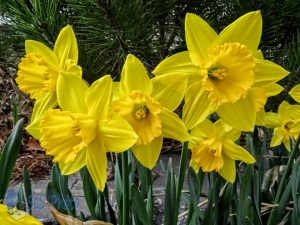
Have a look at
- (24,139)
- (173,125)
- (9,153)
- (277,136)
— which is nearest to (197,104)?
(173,125)

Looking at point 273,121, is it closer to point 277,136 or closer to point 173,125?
point 277,136

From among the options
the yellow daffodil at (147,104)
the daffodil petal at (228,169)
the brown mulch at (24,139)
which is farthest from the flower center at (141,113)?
the brown mulch at (24,139)

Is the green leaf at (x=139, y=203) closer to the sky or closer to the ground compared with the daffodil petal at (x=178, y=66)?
closer to the ground

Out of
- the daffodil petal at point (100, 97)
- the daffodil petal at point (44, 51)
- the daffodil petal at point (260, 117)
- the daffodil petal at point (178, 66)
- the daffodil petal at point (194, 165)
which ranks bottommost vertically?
the daffodil petal at point (194, 165)

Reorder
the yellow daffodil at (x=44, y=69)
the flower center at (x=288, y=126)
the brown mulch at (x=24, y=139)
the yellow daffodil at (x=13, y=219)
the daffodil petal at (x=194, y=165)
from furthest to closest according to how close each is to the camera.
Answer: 1. the brown mulch at (x=24, y=139)
2. the flower center at (x=288, y=126)
3. the daffodil petal at (x=194, y=165)
4. the yellow daffodil at (x=44, y=69)
5. the yellow daffodil at (x=13, y=219)

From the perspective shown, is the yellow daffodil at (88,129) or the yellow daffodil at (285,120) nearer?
the yellow daffodil at (88,129)

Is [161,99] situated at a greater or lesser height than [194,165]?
greater

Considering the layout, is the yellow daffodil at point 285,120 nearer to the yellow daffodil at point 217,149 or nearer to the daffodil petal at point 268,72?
the yellow daffodil at point 217,149

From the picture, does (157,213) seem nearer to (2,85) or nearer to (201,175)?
(201,175)
